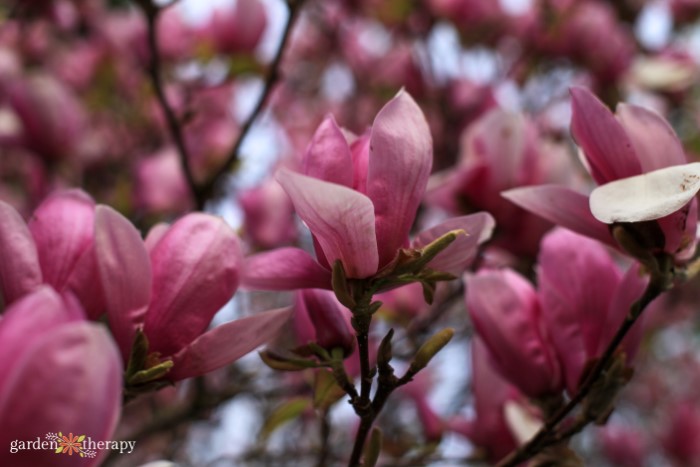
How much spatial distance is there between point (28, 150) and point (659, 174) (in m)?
1.30

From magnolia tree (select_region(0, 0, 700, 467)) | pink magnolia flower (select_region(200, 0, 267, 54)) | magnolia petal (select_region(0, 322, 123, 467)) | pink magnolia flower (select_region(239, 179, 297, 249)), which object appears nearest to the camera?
magnolia petal (select_region(0, 322, 123, 467))

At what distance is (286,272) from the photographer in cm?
59

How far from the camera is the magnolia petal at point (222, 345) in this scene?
56cm

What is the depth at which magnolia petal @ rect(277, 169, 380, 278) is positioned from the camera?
50 centimetres

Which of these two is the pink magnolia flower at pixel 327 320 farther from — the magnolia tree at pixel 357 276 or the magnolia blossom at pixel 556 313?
the magnolia blossom at pixel 556 313

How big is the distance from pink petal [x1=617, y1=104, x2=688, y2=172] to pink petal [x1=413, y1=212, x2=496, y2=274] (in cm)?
13

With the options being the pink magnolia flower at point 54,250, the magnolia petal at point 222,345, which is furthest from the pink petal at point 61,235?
the magnolia petal at point 222,345

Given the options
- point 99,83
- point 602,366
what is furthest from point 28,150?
point 602,366

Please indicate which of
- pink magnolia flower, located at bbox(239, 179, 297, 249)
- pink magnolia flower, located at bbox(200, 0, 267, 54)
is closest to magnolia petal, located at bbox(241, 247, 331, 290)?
pink magnolia flower, located at bbox(239, 179, 297, 249)

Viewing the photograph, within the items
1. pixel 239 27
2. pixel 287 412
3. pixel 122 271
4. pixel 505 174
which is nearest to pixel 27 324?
pixel 122 271

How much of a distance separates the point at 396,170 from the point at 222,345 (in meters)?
0.18

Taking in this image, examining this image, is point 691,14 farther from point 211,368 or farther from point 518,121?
point 211,368

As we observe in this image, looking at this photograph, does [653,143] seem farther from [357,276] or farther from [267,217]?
[267,217]

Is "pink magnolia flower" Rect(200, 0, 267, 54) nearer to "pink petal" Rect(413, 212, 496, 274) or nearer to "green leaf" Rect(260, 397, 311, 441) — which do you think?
"green leaf" Rect(260, 397, 311, 441)
